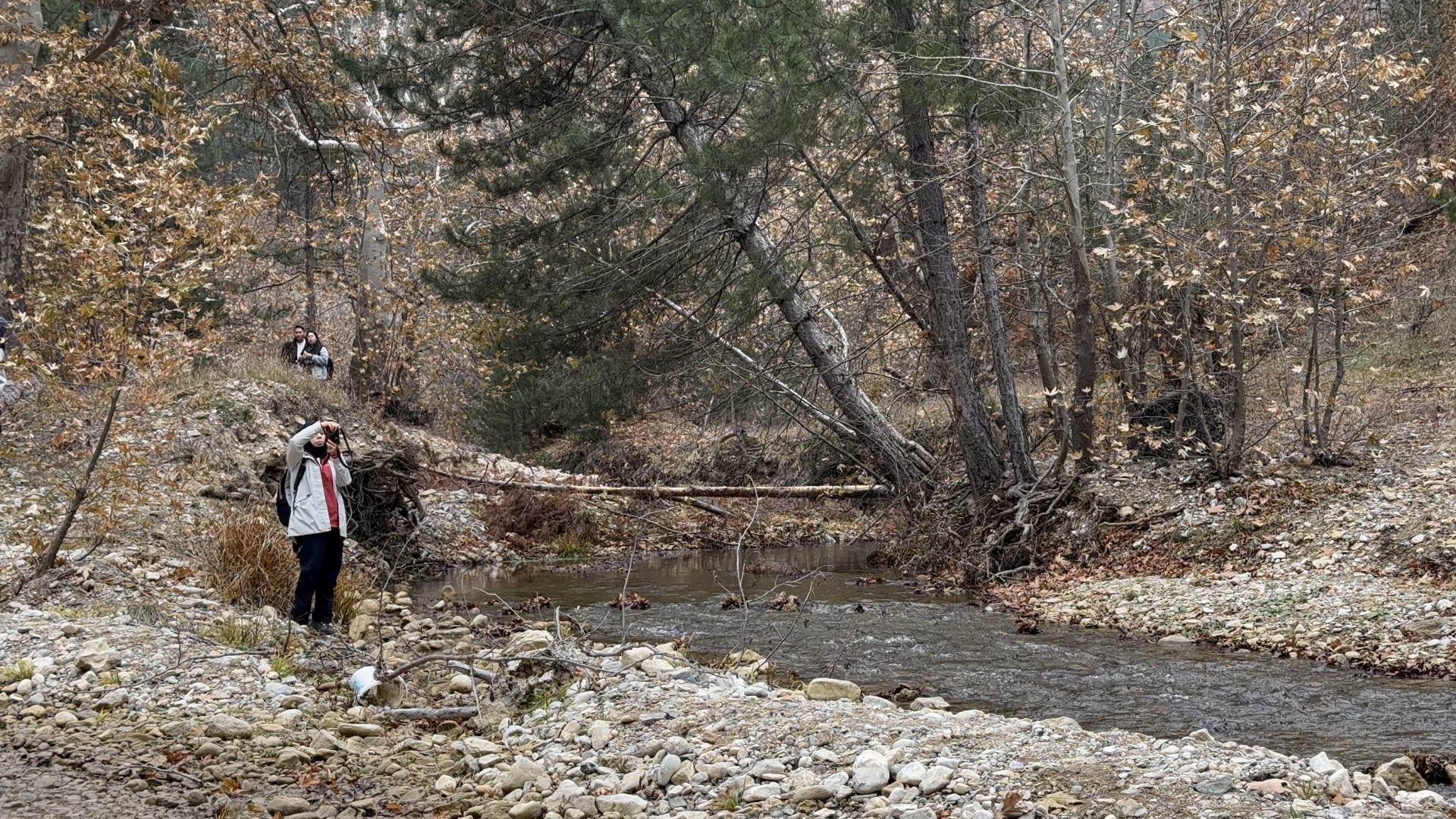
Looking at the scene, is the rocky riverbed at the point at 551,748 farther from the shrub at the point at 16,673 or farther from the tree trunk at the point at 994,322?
the tree trunk at the point at 994,322

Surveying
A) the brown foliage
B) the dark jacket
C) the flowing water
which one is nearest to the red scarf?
the flowing water

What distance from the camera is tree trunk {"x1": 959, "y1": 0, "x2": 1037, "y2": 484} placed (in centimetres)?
1355

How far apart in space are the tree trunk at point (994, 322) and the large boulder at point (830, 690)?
7.30 m

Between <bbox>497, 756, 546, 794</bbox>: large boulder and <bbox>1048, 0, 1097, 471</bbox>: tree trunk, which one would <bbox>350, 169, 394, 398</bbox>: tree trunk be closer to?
<bbox>1048, 0, 1097, 471</bbox>: tree trunk

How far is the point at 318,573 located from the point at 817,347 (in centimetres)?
852

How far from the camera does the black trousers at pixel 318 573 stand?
8.63m

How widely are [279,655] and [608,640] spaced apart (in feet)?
9.15

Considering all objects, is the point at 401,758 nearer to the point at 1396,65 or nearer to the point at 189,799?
the point at 189,799

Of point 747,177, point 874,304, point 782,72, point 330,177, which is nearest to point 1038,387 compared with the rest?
point 874,304

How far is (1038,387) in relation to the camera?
2080 cm

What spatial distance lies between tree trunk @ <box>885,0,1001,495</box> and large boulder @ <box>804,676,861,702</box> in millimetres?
7425

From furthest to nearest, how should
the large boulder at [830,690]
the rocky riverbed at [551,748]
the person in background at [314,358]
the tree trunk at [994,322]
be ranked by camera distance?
the person in background at [314,358]
the tree trunk at [994,322]
the large boulder at [830,690]
the rocky riverbed at [551,748]

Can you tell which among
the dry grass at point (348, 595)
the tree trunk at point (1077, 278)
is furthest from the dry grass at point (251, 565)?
the tree trunk at point (1077, 278)

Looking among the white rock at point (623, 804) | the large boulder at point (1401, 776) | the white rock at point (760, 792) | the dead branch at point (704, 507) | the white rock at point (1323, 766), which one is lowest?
the white rock at point (623, 804)
